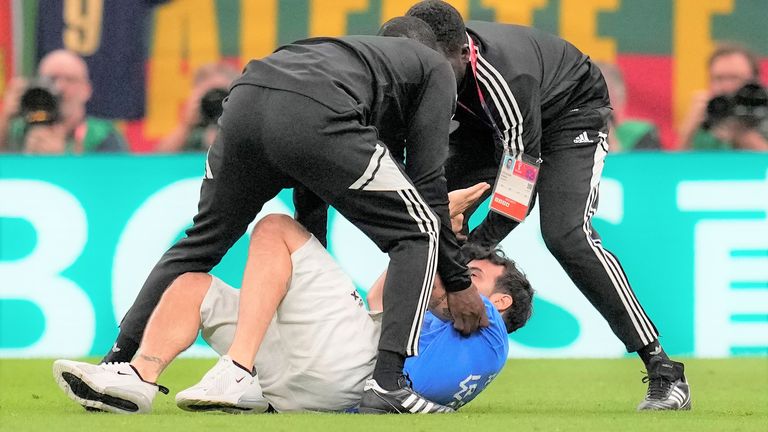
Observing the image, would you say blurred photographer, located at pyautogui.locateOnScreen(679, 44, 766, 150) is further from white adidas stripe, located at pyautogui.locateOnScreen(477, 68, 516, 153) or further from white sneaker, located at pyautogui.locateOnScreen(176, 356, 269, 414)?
white sneaker, located at pyautogui.locateOnScreen(176, 356, 269, 414)

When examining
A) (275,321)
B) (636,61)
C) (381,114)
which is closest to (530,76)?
(381,114)

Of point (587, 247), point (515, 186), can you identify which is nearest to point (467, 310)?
point (587, 247)

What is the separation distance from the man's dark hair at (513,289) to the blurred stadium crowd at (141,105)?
3.25 meters

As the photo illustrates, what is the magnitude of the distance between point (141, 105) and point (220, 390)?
14.0ft

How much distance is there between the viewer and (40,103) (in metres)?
7.88

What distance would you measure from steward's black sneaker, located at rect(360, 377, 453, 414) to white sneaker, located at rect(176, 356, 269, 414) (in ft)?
1.11

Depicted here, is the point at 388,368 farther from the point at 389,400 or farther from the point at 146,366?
the point at 146,366

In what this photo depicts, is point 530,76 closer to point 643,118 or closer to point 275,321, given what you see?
point 275,321

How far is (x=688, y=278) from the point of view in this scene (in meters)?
7.46

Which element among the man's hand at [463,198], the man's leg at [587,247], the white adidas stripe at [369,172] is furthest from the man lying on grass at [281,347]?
the man's leg at [587,247]

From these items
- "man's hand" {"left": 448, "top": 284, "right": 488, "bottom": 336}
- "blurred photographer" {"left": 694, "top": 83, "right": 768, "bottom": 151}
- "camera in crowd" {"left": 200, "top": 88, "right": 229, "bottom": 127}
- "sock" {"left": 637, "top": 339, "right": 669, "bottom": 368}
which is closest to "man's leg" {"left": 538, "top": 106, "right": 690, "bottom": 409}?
"sock" {"left": 637, "top": 339, "right": 669, "bottom": 368}

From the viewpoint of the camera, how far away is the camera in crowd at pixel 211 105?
312 inches

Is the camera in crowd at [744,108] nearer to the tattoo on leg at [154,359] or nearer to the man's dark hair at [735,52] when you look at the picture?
the man's dark hair at [735,52]

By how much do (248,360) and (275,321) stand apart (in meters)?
0.26
